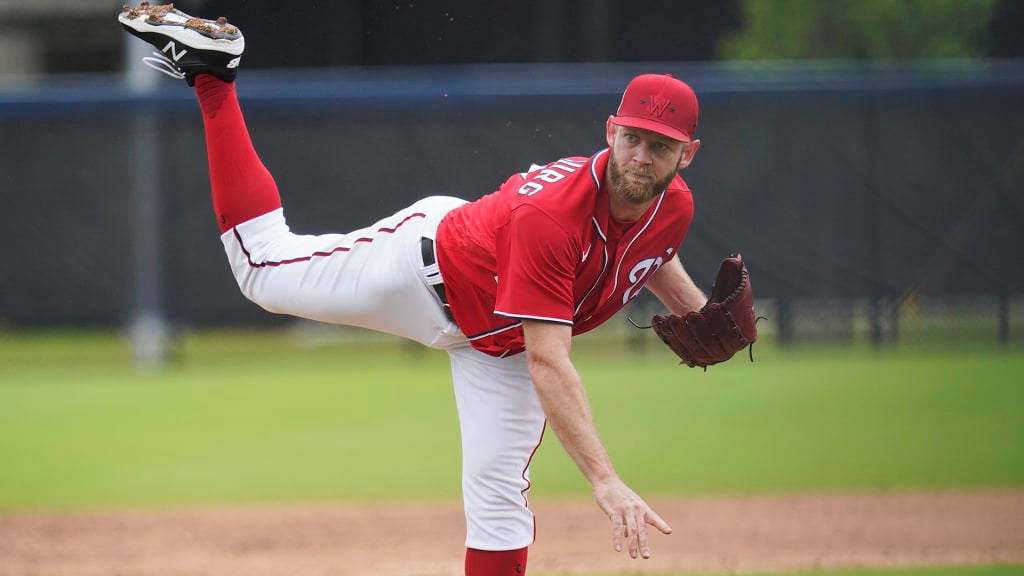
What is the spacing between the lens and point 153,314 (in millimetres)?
7930

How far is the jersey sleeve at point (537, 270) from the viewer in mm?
2754

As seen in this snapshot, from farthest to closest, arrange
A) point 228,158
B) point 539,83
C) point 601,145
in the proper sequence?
point 539,83, point 601,145, point 228,158

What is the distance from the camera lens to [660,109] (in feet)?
9.14

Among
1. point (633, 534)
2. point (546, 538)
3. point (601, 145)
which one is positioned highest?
point (633, 534)

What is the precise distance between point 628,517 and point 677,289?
1.03m

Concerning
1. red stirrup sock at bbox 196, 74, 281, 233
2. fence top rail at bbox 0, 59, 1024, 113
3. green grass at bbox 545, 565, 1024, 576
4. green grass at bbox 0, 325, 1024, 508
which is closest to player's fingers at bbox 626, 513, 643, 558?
red stirrup sock at bbox 196, 74, 281, 233

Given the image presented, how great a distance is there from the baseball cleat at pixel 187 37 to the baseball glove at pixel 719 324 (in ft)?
4.37

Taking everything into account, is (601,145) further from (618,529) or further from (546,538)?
(618,529)

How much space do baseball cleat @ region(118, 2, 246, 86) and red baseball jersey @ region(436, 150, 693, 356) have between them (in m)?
0.72

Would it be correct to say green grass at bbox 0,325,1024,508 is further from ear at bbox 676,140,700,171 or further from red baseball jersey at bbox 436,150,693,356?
ear at bbox 676,140,700,171

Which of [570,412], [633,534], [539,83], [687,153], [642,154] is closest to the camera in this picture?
[633,534]

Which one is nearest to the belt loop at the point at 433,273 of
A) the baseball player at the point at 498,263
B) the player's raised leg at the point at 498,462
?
the baseball player at the point at 498,263

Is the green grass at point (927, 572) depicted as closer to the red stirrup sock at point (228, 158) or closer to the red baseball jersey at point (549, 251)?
the red baseball jersey at point (549, 251)

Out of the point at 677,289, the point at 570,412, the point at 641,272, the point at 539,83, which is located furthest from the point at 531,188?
the point at 539,83
